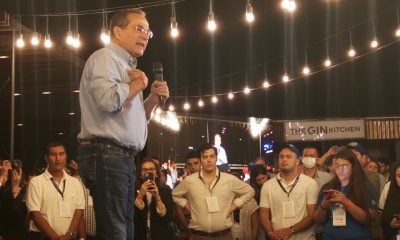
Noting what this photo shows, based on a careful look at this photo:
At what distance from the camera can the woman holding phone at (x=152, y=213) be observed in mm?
5918

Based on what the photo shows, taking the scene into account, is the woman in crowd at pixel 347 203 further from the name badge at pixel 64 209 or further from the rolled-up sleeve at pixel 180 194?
the name badge at pixel 64 209

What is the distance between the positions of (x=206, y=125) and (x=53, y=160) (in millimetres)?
9692

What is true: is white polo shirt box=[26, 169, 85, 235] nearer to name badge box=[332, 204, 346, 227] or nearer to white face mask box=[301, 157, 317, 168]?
name badge box=[332, 204, 346, 227]

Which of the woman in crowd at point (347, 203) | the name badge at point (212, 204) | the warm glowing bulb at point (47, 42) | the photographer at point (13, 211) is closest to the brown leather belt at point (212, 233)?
the name badge at point (212, 204)

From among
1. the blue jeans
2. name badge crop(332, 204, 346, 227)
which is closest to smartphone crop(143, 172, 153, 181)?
name badge crop(332, 204, 346, 227)

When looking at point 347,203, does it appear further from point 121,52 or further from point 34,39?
point 34,39

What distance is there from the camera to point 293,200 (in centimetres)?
598

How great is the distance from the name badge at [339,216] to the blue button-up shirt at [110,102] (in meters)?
3.26

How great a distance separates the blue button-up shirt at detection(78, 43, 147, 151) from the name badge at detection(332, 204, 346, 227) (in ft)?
10.7

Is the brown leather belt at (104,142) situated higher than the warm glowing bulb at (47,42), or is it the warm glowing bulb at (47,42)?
the warm glowing bulb at (47,42)

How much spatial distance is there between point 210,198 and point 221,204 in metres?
0.14

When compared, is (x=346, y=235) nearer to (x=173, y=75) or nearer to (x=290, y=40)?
(x=290, y=40)

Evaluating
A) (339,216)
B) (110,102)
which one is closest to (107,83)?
(110,102)

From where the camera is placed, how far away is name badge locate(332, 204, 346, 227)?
17.7 feet
